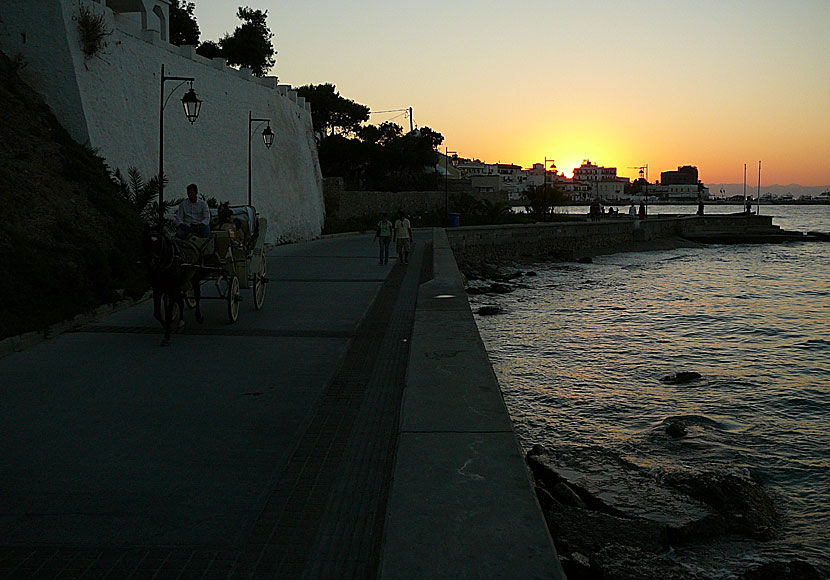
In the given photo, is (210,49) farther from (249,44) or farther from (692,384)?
(692,384)

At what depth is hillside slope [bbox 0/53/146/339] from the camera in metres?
10.9

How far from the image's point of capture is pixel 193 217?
10.3 meters

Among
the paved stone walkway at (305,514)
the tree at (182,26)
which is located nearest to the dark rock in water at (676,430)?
the paved stone walkway at (305,514)

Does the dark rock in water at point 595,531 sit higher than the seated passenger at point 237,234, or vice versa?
the seated passenger at point 237,234

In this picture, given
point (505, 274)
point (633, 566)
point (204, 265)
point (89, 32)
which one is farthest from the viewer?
point (505, 274)

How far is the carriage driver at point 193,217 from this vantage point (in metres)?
10.1

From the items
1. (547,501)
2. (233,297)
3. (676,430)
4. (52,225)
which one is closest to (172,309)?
(233,297)

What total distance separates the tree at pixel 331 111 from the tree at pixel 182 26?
74.9ft

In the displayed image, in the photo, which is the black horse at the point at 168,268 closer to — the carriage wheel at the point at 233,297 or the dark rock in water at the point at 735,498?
the carriage wheel at the point at 233,297

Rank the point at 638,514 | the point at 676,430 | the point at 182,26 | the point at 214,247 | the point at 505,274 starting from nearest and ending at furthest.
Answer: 1. the point at 638,514
2. the point at 676,430
3. the point at 214,247
4. the point at 505,274
5. the point at 182,26

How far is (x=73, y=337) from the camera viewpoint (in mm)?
9562

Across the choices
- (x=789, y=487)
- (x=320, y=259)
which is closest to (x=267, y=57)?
(x=320, y=259)

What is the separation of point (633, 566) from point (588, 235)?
148ft

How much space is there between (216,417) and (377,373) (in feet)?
6.48
